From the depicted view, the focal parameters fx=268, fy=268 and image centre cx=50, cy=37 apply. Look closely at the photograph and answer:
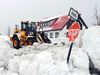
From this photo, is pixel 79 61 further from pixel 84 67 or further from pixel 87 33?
pixel 87 33

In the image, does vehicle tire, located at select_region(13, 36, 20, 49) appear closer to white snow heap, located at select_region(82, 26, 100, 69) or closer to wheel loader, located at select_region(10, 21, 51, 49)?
wheel loader, located at select_region(10, 21, 51, 49)

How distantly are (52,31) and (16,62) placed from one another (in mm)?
35062

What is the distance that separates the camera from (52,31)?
151 feet

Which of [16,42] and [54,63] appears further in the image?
[16,42]

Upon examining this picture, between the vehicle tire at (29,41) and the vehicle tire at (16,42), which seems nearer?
the vehicle tire at (29,41)

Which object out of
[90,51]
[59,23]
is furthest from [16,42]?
[59,23]

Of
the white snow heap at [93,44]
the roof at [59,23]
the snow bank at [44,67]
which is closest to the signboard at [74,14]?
the white snow heap at [93,44]

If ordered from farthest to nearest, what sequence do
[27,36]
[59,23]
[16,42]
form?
[59,23] < [16,42] < [27,36]

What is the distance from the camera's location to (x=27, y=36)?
19.7 m

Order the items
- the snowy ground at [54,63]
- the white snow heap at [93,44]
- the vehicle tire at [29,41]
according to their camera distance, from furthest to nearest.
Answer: the vehicle tire at [29,41], the snowy ground at [54,63], the white snow heap at [93,44]

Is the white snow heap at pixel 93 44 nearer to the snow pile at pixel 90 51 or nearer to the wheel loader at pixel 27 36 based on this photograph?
the snow pile at pixel 90 51

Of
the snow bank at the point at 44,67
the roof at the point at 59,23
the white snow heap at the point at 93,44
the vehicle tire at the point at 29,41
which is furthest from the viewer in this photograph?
the roof at the point at 59,23

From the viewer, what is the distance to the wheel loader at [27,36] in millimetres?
19609

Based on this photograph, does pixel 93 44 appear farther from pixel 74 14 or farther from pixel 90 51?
pixel 74 14
